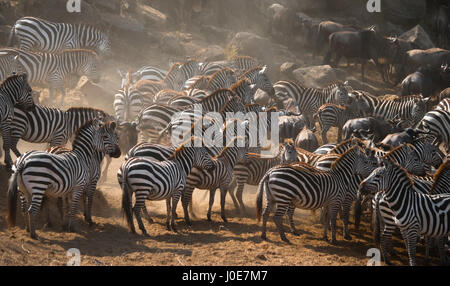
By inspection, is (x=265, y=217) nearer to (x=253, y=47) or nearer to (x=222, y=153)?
(x=222, y=153)

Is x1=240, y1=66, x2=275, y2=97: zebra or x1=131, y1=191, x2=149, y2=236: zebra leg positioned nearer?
x1=131, y1=191, x2=149, y2=236: zebra leg

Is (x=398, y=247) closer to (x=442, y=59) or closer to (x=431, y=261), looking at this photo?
(x=431, y=261)

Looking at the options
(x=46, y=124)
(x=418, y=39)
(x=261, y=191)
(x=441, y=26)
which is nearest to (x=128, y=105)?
(x=46, y=124)

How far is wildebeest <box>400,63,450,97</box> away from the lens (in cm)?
1902

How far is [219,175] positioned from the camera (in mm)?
10055

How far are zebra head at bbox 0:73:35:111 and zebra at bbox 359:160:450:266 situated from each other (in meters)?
6.56

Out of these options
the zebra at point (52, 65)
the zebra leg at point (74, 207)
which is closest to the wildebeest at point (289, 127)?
the zebra at point (52, 65)

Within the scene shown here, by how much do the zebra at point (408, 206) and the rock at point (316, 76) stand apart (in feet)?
37.3

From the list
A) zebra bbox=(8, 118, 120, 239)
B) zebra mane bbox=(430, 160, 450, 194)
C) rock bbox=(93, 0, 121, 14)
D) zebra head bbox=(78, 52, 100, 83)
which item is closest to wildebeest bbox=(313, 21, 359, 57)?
rock bbox=(93, 0, 121, 14)

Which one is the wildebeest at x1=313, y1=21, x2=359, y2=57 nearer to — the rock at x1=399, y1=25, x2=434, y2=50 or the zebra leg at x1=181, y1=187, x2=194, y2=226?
the rock at x1=399, y1=25, x2=434, y2=50

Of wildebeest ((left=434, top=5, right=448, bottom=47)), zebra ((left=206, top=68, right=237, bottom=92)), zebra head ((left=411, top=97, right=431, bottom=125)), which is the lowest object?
zebra head ((left=411, top=97, right=431, bottom=125))

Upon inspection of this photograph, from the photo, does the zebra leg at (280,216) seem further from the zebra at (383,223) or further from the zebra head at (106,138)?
the zebra head at (106,138)

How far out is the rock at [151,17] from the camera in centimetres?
2294
